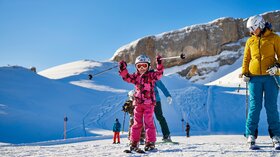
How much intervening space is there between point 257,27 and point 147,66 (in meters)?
2.04

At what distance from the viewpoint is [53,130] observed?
18375mm

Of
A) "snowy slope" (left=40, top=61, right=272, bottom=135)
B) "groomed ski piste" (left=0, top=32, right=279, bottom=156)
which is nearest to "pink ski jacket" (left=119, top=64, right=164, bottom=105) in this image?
"groomed ski piste" (left=0, top=32, right=279, bottom=156)

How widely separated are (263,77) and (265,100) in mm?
396

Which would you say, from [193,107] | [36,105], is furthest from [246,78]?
[193,107]

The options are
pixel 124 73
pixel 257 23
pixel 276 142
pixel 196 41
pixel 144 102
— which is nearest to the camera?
pixel 276 142

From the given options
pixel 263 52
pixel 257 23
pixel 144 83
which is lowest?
pixel 144 83

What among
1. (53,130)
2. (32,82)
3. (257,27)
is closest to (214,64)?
(32,82)

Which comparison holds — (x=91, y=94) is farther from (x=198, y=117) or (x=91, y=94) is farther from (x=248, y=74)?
(x=248, y=74)

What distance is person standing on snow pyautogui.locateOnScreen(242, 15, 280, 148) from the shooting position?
557cm

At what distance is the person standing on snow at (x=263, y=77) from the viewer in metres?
5.57

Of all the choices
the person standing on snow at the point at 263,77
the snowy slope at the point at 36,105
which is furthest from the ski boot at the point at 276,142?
the snowy slope at the point at 36,105

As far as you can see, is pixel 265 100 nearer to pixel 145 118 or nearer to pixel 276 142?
pixel 276 142

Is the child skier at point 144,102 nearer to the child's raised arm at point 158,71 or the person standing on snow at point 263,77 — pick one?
the child's raised arm at point 158,71

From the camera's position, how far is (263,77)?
559 cm
